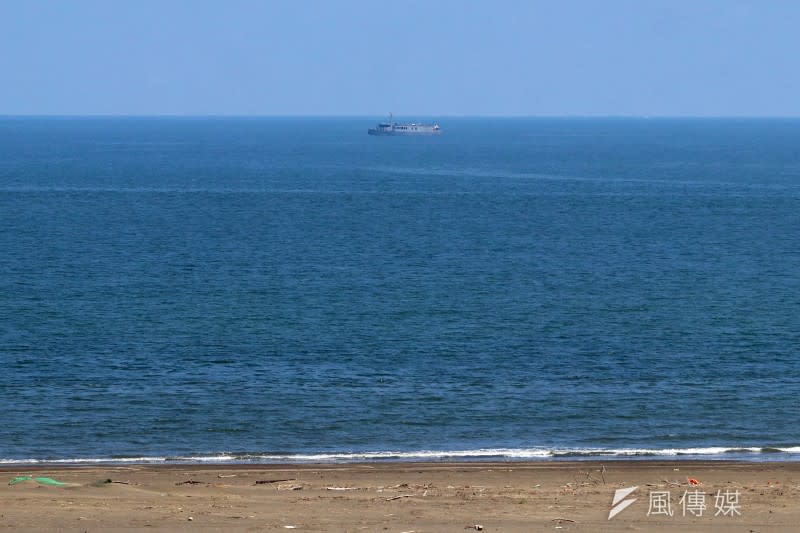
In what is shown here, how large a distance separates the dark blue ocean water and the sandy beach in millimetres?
3058

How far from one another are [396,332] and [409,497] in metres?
26.1

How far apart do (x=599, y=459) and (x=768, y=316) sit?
25.5 metres

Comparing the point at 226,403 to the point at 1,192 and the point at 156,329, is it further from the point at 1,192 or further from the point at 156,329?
the point at 1,192

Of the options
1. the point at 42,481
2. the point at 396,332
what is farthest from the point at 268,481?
the point at 396,332

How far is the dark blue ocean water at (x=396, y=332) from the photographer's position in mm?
36406

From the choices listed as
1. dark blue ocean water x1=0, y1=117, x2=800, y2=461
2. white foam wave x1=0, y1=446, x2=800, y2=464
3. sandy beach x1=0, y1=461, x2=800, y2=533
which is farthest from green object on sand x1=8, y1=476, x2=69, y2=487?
dark blue ocean water x1=0, y1=117, x2=800, y2=461

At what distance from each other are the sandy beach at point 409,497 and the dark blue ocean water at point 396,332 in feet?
10.0

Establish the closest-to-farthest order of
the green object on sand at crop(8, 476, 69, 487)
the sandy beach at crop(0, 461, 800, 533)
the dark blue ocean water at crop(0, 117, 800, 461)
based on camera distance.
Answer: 1. the sandy beach at crop(0, 461, 800, 533)
2. the green object on sand at crop(8, 476, 69, 487)
3. the dark blue ocean water at crop(0, 117, 800, 461)

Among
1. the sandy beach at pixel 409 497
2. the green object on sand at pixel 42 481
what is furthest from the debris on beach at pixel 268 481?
the green object on sand at pixel 42 481

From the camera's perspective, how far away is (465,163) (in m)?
195

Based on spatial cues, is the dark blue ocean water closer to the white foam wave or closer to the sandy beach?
the white foam wave

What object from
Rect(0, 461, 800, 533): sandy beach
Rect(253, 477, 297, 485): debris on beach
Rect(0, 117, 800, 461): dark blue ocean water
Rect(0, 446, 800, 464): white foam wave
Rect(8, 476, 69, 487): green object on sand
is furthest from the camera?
Rect(0, 117, 800, 461): dark blue ocean water

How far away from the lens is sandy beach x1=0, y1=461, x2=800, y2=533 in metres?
23.1

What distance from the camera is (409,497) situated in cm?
2584
